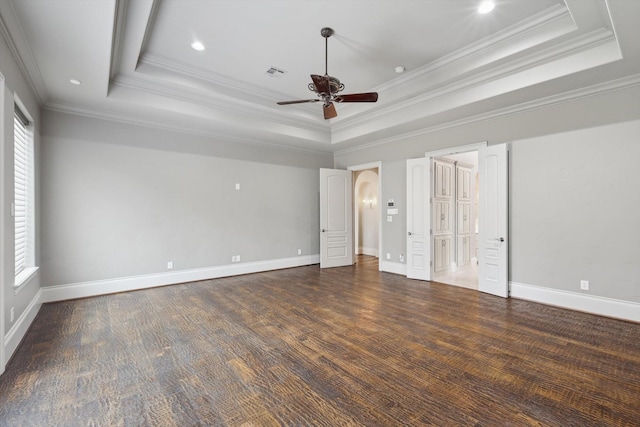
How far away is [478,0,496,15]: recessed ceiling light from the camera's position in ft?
9.79

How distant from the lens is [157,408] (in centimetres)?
204

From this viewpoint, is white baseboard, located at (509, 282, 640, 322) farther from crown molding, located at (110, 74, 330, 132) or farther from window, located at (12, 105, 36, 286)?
window, located at (12, 105, 36, 286)

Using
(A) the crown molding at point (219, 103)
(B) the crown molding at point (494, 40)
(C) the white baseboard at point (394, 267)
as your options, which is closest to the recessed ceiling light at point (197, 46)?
(A) the crown molding at point (219, 103)

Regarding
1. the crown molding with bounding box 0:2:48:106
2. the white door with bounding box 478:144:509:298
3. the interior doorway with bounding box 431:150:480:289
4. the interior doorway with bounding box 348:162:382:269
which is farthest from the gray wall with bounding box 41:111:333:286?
the white door with bounding box 478:144:509:298

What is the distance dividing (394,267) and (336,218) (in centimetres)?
180

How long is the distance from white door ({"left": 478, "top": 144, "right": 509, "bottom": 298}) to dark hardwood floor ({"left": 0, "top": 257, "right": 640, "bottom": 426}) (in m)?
0.42

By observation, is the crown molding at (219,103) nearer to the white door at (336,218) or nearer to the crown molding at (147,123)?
the crown molding at (147,123)

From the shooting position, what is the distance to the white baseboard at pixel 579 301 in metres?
3.61

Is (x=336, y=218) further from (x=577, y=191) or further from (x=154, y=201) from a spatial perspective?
(x=577, y=191)

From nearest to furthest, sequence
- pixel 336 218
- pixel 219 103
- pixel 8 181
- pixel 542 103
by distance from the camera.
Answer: pixel 8 181, pixel 542 103, pixel 219 103, pixel 336 218

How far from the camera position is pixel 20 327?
3074 millimetres

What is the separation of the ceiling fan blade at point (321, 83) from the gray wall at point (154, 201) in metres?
3.39

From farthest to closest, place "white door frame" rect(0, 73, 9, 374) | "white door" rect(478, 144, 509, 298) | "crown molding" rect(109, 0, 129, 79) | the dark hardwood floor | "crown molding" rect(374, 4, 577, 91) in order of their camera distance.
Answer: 1. "white door" rect(478, 144, 509, 298)
2. "crown molding" rect(374, 4, 577, 91)
3. "crown molding" rect(109, 0, 129, 79)
4. "white door frame" rect(0, 73, 9, 374)
5. the dark hardwood floor

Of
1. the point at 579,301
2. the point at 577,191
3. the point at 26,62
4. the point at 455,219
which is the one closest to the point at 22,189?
the point at 26,62
